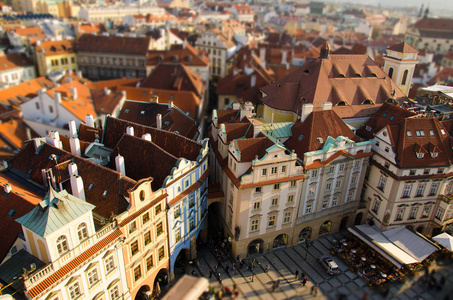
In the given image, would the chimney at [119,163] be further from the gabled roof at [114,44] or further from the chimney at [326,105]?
the gabled roof at [114,44]

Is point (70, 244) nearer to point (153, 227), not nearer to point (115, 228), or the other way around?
point (115, 228)

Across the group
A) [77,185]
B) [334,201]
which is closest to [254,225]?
[334,201]

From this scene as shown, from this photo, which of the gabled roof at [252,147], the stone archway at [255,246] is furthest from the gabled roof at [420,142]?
the stone archway at [255,246]

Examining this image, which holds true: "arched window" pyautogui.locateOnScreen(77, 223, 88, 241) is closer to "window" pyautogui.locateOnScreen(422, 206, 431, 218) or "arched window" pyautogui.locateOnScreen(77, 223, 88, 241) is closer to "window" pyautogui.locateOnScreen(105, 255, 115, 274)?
"window" pyautogui.locateOnScreen(105, 255, 115, 274)

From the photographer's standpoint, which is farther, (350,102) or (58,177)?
(350,102)

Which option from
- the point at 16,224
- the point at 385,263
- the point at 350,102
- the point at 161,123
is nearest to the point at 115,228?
the point at 16,224

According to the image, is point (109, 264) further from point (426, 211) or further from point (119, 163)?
point (426, 211)
